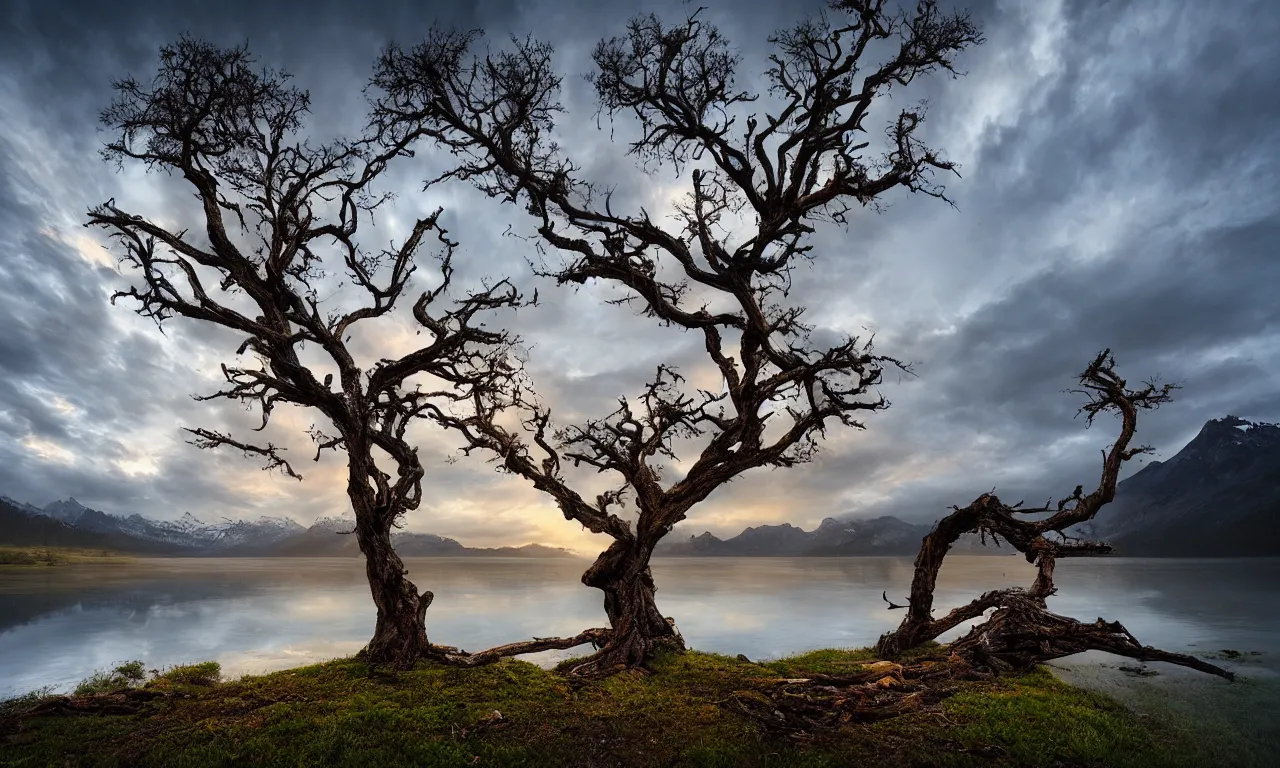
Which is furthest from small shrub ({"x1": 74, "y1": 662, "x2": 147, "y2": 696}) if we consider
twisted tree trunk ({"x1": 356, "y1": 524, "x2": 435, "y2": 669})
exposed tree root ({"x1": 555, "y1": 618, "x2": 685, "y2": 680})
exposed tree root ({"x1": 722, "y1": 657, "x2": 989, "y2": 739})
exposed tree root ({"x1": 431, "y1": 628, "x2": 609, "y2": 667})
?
exposed tree root ({"x1": 722, "y1": 657, "x2": 989, "y2": 739})

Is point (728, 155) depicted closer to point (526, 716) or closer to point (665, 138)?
point (665, 138)

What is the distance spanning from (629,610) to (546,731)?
22.5ft

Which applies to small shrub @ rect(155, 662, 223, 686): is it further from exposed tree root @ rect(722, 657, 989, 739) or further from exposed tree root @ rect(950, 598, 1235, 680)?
exposed tree root @ rect(950, 598, 1235, 680)

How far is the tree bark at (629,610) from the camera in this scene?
1681 centimetres

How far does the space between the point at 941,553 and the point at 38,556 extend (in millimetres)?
170382

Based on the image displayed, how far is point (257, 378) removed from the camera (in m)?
15.6

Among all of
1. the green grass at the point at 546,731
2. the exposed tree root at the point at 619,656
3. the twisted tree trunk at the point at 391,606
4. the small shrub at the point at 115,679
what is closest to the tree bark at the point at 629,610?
the exposed tree root at the point at 619,656

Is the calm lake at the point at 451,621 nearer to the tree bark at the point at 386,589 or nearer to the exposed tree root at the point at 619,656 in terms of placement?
the exposed tree root at the point at 619,656

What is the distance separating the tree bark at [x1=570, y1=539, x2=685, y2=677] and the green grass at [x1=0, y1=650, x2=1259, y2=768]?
2.42 m

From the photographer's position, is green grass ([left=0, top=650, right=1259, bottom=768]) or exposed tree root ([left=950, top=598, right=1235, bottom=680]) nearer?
green grass ([left=0, top=650, right=1259, bottom=768])

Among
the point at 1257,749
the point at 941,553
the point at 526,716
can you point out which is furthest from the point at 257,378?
the point at 1257,749

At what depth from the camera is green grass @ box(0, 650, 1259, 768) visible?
949 centimetres

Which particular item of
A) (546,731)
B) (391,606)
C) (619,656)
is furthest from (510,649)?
(546,731)

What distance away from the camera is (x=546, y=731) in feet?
35.4
